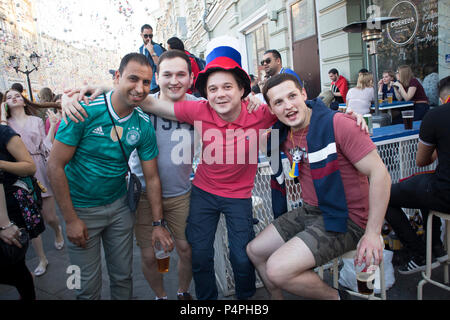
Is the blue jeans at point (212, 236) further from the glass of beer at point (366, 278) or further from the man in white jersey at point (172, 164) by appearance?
the glass of beer at point (366, 278)

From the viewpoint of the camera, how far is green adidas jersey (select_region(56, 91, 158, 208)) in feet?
6.21

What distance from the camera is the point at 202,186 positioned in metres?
2.30

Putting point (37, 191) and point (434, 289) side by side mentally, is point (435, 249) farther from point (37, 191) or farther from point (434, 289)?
point (37, 191)

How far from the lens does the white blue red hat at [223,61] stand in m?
2.22

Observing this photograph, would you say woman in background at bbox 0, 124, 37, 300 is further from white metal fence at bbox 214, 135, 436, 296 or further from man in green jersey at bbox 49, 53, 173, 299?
white metal fence at bbox 214, 135, 436, 296

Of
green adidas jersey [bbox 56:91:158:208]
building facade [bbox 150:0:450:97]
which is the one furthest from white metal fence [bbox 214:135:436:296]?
building facade [bbox 150:0:450:97]

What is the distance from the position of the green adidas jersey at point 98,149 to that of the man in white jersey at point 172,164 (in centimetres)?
25

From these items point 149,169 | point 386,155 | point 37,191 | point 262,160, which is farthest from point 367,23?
point 37,191

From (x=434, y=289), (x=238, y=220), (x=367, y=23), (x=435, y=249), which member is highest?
(x=367, y=23)

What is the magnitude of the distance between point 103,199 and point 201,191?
69 centimetres

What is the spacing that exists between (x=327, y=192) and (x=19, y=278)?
7.56 feet

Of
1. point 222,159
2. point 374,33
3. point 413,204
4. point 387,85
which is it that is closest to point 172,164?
point 222,159

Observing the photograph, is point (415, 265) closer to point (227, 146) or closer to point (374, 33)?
point (227, 146)

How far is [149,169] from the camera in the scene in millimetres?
2148
